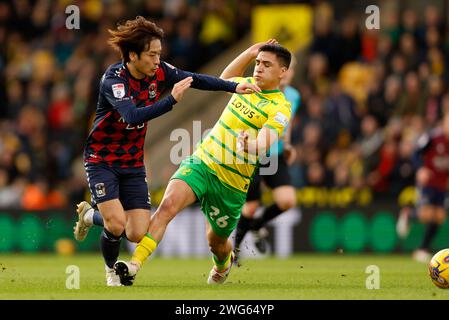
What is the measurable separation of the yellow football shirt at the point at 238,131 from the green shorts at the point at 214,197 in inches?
2.3

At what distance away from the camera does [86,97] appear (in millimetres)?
20859

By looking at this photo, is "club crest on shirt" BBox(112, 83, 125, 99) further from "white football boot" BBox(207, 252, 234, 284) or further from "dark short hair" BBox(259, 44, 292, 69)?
"white football boot" BBox(207, 252, 234, 284)

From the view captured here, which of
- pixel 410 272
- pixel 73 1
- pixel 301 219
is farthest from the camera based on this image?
pixel 73 1

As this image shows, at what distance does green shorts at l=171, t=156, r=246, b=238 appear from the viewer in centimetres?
1009

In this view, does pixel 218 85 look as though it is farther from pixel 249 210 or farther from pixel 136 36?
pixel 249 210

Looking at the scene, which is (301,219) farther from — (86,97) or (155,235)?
(155,235)

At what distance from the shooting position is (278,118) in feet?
32.9

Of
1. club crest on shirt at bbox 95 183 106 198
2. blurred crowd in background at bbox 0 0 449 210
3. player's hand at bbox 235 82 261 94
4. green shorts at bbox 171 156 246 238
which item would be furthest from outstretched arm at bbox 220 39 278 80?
blurred crowd in background at bbox 0 0 449 210

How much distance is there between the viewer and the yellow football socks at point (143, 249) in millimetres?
9672

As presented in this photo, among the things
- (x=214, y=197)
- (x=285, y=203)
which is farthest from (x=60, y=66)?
(x=214, y=197)

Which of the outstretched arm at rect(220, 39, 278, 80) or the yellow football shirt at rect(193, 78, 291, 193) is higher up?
the outstretched arm at rect(220, 39, 278, 80)

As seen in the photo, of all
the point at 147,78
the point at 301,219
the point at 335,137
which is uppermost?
the point at 147,78
